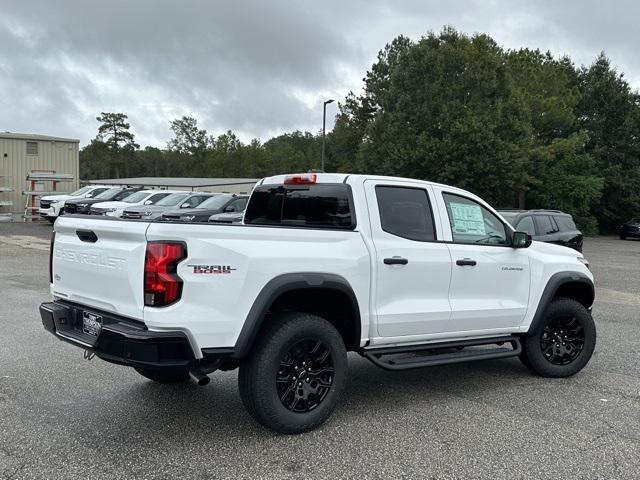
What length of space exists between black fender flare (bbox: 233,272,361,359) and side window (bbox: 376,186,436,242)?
2.33ft

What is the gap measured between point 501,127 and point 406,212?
1095 inches

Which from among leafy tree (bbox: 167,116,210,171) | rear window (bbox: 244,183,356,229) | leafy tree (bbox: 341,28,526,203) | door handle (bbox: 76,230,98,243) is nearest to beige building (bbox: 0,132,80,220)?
leafy tree (bbox: 341,28,526,203)

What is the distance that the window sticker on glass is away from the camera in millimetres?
5371

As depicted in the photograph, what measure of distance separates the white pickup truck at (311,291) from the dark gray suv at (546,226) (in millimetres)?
7047

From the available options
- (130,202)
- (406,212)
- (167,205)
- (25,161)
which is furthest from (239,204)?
(25,161)

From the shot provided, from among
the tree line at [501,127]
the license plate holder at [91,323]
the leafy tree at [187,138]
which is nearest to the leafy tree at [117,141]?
the leafy tree at [187,138]

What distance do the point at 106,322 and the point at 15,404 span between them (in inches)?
55.9

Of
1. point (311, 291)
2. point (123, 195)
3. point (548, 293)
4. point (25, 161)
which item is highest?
point (25, 161)

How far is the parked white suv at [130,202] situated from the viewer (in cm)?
2269

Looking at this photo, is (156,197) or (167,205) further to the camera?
(156,197)

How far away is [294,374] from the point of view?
4352 mm

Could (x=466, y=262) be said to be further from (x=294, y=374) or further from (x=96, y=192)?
(x=96, y=192)

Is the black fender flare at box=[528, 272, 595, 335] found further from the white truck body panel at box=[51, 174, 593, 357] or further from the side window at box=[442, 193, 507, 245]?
the side window at box=[442, 193, 507, 245]

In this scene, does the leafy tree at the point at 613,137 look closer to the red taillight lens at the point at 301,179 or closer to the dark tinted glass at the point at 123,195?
the dark tinted glass at the point at 123,195
